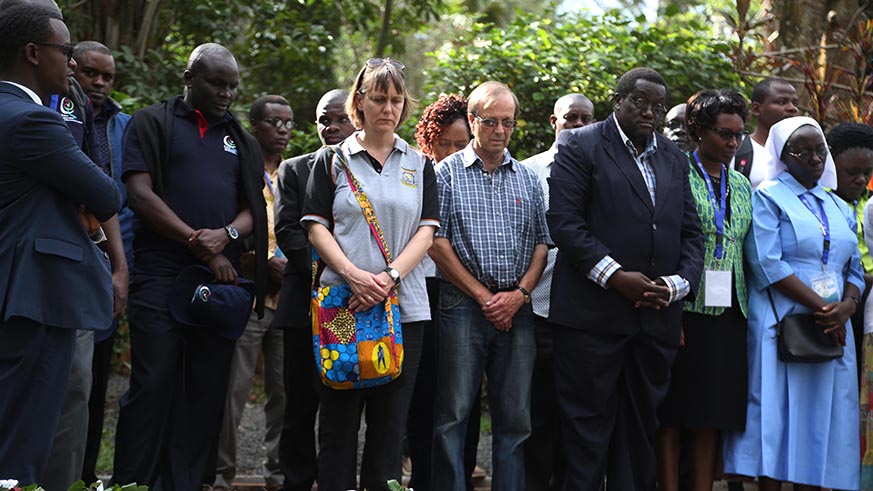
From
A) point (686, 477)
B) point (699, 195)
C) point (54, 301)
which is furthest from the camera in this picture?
point (686, 477)

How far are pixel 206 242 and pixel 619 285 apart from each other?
215 centimetres

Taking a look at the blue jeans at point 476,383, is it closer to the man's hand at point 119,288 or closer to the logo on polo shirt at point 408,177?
the logo on polo shirt at point 408,177

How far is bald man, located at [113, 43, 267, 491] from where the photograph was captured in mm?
5199

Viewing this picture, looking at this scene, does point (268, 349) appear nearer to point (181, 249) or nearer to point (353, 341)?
point (181, 249)

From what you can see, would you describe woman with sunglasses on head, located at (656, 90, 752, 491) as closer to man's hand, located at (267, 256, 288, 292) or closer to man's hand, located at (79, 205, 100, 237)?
man's hand, located at (267, 256, 288, 292)

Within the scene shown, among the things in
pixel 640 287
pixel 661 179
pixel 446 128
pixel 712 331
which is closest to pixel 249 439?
pixel 446 128

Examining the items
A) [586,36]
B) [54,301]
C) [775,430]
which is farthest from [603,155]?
[586,36]

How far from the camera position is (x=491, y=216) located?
18.7ft

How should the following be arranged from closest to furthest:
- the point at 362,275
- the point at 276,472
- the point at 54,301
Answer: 1. the point at 54,301
2. the point at 362,275
3. the point at 276,472

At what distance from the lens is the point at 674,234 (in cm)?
557

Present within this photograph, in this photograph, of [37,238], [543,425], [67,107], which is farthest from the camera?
[543,425]

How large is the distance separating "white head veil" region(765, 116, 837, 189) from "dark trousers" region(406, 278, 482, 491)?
85.2 inches

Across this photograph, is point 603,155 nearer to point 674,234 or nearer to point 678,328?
point 674,234

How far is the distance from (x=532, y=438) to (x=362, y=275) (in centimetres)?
181
